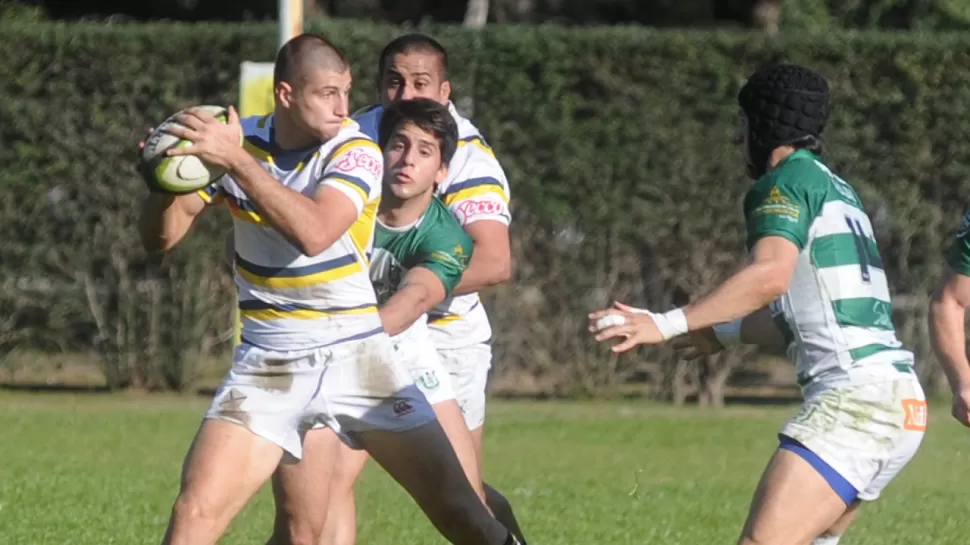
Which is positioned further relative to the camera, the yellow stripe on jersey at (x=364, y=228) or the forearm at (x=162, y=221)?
the yellow stripe on jersey at (x=364, y=228)

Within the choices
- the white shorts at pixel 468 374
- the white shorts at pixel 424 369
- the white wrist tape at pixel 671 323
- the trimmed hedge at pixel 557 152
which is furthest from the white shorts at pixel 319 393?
the trimmed hedge at pixel 557 152

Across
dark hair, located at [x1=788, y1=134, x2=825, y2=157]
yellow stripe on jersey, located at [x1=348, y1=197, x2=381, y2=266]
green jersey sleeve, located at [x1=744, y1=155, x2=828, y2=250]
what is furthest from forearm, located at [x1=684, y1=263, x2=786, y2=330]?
yellow stripe on jersey, located at [x1=348, y1=197, x2=381, y2=266]

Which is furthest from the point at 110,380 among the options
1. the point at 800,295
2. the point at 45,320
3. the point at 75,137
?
the point at 800,295

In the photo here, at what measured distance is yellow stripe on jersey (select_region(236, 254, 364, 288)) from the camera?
19.1ft

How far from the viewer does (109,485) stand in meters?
10.1

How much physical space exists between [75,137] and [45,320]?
1.61 meters

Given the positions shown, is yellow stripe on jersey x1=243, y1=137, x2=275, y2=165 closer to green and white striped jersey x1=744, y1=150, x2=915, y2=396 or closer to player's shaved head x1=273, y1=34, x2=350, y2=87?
player's shaved head x1=273, y1=34, x2=350, y2=87

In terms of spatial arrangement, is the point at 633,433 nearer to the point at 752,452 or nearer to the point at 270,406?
the point at 752,452

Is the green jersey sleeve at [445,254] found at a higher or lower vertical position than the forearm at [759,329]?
lower

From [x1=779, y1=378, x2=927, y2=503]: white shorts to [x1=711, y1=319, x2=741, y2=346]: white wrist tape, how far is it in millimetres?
552

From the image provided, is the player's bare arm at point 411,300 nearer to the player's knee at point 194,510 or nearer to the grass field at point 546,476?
the player's knee at point 194,510

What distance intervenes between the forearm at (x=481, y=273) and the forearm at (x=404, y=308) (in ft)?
1.44

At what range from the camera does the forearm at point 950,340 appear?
5.52m

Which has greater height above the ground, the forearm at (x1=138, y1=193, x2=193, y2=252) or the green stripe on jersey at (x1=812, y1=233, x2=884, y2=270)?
the green stripe on jersey at (x1=812, y1=233, x2=884, y2=270)
